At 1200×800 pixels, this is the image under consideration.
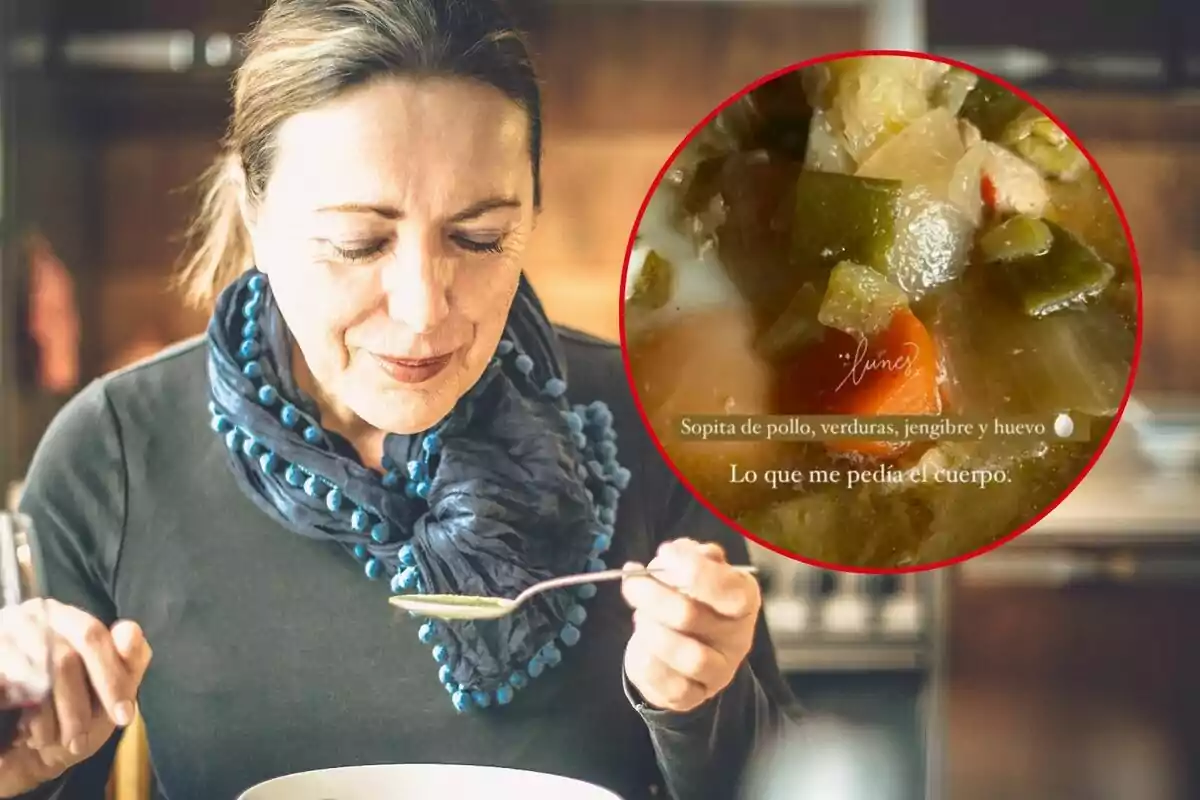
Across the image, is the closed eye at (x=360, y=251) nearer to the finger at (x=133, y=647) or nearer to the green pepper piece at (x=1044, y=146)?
the finger at (x=133, y=647)

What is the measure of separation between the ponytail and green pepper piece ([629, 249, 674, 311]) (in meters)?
0.23

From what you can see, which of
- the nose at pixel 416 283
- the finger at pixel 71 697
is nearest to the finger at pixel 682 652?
the nose at pixel 416 283

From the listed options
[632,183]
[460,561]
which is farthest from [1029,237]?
[460,561]

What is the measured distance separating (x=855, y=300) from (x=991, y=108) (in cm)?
15

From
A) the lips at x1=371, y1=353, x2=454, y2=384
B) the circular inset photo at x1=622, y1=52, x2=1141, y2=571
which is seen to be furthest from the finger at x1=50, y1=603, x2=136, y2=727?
the circular inset photo at x1=622, y1=52, x2=1141, y2=571

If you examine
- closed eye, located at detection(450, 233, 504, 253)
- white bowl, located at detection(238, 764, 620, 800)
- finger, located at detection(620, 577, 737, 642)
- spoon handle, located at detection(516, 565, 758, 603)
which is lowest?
white bowl, located at detection(238, 764, 620, 800)

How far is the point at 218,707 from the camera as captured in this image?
58 centimetres

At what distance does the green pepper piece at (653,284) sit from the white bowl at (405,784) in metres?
0.28

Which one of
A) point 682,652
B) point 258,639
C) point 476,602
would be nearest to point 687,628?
point 682,652

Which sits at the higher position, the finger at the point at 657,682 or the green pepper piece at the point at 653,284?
the green pepper piece at the point at 653,284

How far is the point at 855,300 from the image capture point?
1.92 ft

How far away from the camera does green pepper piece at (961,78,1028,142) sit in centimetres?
60

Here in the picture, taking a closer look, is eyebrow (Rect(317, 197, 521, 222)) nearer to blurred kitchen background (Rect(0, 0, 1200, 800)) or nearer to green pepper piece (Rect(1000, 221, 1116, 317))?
blurred kitchen background (Rect(0, 0, 1200, 800))

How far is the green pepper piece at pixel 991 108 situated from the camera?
0.60 metres
